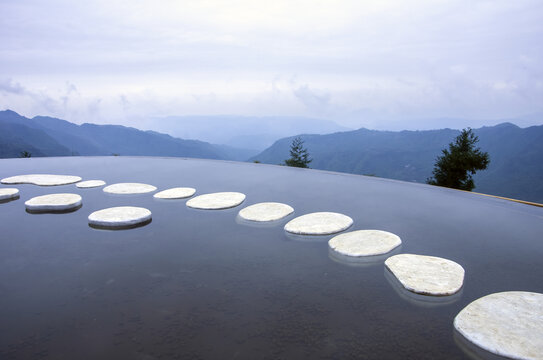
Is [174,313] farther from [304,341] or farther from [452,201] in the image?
[452,201]

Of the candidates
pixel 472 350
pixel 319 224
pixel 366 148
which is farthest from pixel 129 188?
pixel 366 148

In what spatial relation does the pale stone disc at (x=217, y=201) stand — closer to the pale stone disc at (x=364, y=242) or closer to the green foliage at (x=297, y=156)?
the pale stone disc at (x=364, y=242)

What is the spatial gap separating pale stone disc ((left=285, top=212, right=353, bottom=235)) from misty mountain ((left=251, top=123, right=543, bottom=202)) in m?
101

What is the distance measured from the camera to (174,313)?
5.40 feet

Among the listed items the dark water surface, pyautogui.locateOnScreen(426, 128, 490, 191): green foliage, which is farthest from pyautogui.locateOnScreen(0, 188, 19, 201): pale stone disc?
pyautogui.locateOnScreen(426, 128, 490, 191): green foliage

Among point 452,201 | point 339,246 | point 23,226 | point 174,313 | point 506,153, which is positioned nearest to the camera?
point 174,313

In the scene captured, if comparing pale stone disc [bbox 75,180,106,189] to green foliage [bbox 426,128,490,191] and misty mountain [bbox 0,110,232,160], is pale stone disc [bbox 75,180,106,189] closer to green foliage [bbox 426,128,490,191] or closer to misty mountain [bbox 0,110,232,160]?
green foliage [bbox 426,128,490,191]

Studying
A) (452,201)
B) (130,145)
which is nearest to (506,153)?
(452,201)

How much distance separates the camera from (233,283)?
194cm

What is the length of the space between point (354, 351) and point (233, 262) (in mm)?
1040

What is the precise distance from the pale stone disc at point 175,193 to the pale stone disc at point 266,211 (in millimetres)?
957

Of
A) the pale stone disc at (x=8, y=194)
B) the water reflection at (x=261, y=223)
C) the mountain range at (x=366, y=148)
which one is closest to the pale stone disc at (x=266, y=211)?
the water reflection at (x=261, y=223)

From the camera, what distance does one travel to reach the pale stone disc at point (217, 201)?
3.54 metres

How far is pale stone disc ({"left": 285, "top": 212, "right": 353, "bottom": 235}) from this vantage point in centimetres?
279
